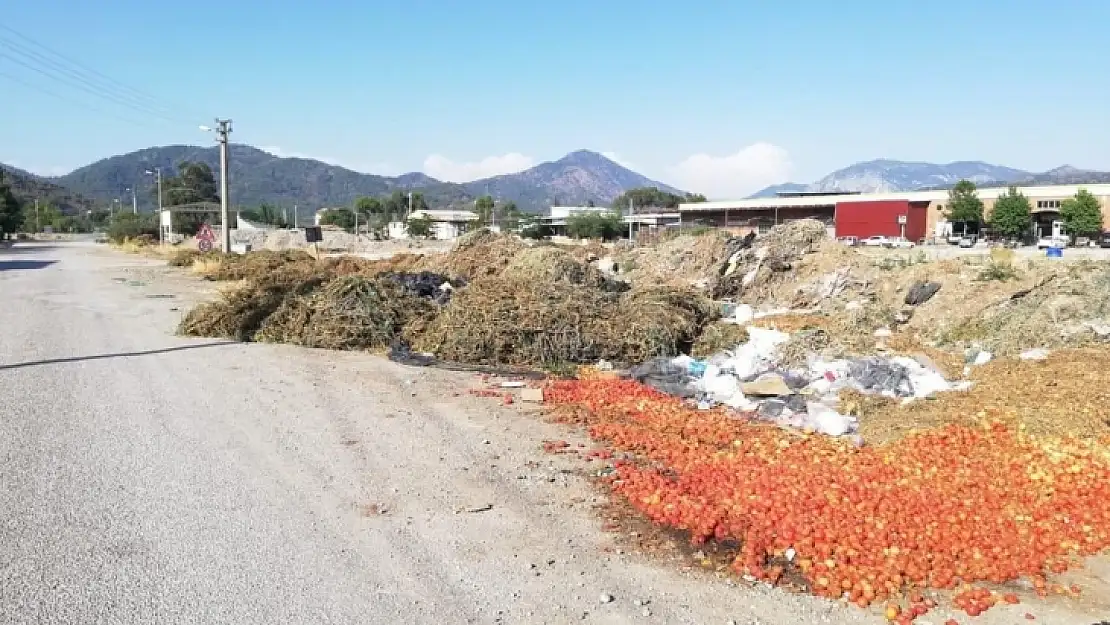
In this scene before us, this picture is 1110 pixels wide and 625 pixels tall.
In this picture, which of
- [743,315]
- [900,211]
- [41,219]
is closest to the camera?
[743,315]

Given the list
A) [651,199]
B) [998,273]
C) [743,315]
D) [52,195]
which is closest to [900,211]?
[998,273]

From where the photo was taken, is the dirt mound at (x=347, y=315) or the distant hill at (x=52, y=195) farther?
the distant hill at (x=52, y=195)

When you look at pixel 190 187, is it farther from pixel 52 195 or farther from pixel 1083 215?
pixel 1083 215

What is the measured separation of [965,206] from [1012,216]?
5.15 meters

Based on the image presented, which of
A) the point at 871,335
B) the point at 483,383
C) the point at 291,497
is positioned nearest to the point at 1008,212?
the point at 871,335

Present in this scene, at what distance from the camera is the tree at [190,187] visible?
121 m

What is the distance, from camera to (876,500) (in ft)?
18.8

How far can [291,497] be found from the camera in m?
6.11

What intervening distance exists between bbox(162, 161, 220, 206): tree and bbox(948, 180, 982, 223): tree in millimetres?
103507

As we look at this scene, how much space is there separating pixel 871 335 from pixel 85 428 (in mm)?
11354

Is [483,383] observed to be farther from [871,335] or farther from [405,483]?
[871,335]

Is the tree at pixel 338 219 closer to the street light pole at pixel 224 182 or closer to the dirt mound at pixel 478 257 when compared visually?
the street light pole at pixel 224 182

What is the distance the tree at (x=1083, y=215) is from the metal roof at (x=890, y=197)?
343 centimetres

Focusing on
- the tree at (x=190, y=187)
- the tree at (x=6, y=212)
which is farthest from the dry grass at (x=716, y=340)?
the tree at (x=190, y=187)
